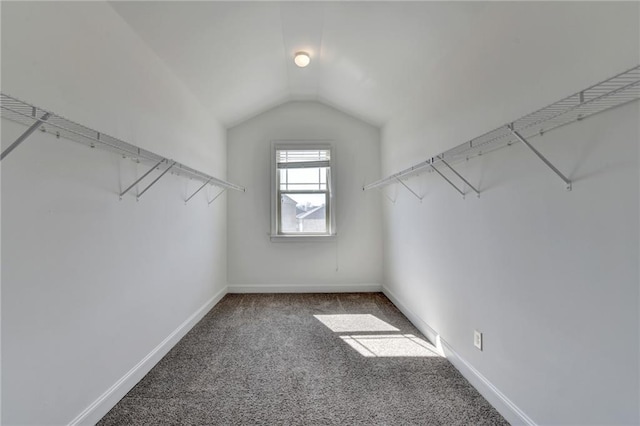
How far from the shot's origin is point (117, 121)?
1697 millimetres

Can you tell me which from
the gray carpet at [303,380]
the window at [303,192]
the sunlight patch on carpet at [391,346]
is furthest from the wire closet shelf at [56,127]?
the window at [303,192]

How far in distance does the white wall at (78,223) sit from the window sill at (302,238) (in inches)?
68.6

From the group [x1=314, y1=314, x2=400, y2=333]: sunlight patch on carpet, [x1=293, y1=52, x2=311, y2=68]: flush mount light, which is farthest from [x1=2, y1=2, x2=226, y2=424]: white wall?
[x1=314, y1=314, x2=400, y2=333]: sunlight patch on carpet

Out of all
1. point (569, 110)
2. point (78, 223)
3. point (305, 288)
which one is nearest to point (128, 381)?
point (78, 223)

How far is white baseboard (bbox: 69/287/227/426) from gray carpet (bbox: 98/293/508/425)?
0.04 m

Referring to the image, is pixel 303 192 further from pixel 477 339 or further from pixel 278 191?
pixel 477 339

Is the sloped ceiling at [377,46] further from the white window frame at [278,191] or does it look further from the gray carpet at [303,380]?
the gray carpet at [303,380]

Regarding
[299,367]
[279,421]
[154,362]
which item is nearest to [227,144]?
[154,362]

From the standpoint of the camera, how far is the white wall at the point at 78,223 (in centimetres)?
113

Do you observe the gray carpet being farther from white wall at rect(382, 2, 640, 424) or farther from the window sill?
the window sill

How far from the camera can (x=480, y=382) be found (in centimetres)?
171

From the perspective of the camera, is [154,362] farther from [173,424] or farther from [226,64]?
[226,64]

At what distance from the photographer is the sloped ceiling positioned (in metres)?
1.23

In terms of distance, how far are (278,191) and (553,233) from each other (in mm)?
3248
